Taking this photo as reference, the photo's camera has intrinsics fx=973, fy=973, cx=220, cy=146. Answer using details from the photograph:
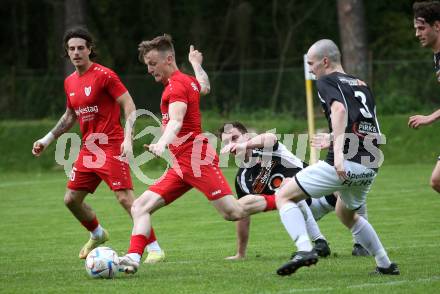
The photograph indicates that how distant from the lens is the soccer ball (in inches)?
326

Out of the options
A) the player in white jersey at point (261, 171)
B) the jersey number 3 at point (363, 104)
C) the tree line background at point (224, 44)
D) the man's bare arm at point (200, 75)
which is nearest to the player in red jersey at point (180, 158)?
the man's bare arm at point (200, 75)

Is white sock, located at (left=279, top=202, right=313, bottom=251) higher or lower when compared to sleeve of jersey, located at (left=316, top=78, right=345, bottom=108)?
lower

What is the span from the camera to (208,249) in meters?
10.9

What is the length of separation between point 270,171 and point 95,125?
188cm

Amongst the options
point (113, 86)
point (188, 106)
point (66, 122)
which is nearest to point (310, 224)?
point (188, 106)

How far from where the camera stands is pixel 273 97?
29.0 m

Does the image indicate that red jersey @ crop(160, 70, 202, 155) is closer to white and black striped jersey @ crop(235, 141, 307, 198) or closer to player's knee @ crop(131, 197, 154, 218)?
player's knee @ crop(131, 197, 154, 218)

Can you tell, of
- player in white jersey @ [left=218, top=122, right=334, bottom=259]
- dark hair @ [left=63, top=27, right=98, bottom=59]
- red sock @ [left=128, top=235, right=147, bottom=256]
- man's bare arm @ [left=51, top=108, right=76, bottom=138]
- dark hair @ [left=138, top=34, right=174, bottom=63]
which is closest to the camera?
red sock @ [left=128, top=235, right=147, bottom=256]

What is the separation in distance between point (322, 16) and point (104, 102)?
27692mm

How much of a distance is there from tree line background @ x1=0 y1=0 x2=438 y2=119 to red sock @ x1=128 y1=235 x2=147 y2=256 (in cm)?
1967

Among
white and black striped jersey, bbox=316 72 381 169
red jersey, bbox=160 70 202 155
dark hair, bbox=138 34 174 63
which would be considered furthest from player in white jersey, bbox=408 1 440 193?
dark hair, bbox=138 34 174 63

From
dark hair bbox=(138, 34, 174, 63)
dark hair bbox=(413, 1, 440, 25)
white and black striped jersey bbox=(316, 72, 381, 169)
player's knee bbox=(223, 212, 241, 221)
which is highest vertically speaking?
dark hair bbox=(413, 1, 440, 25)

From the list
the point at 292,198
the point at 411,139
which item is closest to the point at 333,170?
the point at 292,198

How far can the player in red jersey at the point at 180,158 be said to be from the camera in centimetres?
861
